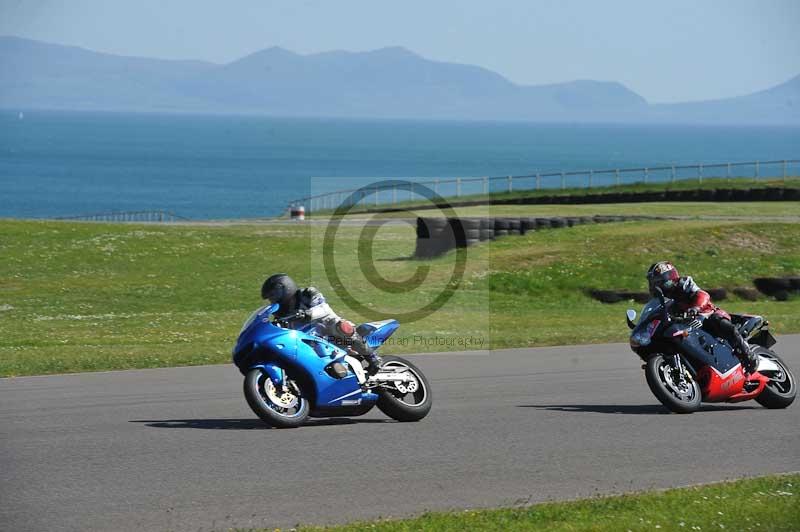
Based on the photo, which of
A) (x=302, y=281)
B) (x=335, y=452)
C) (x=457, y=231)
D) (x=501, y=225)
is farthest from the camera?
(x=501, y=225)

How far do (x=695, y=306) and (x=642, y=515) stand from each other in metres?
4.98

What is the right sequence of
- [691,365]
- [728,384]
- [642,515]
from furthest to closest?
[728,384] → [691,365] → [642,515]

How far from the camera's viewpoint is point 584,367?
17.1 meters

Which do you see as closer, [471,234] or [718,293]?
[718,293]

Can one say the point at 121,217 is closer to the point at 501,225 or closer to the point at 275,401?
the point at 501,225

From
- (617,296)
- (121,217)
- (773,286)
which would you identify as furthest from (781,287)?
(121,217)

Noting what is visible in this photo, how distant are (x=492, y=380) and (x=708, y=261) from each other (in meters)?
17.2

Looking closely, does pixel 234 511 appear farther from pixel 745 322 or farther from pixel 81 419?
pixel 745 322

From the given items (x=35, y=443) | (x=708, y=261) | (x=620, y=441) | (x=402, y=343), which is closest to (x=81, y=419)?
(x=35, y=443)

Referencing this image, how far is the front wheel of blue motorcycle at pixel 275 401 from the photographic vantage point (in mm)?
11641

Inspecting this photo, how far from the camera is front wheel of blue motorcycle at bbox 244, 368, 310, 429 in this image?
11.6 meters

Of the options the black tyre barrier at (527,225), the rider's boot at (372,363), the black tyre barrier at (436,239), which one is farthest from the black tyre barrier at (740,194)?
the rider's boot at (372,363)

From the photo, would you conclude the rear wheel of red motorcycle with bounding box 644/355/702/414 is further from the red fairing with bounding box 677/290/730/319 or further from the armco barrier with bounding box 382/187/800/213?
the armco barrier with bounding box 382/187/800/213

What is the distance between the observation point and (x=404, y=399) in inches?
496
